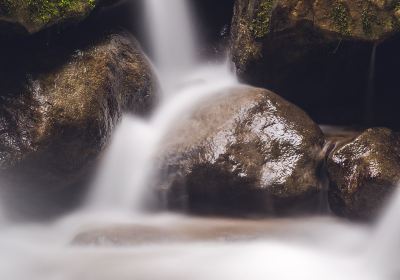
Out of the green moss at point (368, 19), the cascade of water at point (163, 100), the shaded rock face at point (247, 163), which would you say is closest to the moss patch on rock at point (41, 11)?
the cascade of water at point (163, 100)

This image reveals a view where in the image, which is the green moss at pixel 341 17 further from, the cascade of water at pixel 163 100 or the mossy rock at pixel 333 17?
the cascade of water at pixel 163 100

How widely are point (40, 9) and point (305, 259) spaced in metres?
3.58

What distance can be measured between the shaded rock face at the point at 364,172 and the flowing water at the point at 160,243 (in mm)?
163

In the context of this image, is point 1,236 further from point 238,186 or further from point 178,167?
point 238,186

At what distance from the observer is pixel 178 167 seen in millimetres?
5223

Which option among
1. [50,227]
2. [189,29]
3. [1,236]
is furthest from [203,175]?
[189,29]

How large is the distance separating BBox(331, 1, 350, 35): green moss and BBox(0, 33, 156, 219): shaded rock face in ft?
8.53

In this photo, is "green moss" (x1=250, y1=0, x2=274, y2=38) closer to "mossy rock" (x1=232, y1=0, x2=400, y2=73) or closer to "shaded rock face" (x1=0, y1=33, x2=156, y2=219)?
"mossy rock" (x1=232, y1=0, x2=400, y2=73)

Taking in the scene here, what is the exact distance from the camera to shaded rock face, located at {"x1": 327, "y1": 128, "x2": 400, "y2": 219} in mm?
4605

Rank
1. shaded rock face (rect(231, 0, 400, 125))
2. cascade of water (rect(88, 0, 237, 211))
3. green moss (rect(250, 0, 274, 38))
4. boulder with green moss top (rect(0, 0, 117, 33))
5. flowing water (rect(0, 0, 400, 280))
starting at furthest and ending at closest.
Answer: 1. green moss (rect(250, 0, 274, 38))
2. cascade of water (rect(88, 0, 237, 211))
3. shaded rock face (rect(231, 0, 400, 125))
4. boulder with green moss top (rect(0, 0, 117, 33))
5. flowing water (rect(0, 0, 400, 280))

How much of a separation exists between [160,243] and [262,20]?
10.0 feet

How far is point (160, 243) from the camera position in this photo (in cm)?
445

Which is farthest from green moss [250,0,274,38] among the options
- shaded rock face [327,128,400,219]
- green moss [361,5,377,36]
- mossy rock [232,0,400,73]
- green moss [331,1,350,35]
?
shaded rock face [327,128,400,219]

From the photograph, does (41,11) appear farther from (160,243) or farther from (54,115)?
(160,243)
